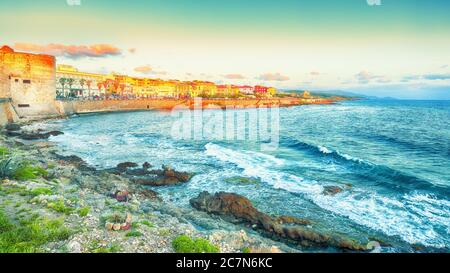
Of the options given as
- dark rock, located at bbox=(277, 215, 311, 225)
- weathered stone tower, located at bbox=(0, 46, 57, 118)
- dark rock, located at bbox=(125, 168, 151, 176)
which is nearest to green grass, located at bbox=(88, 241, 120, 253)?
dark rock, located at bbox=(277, 215, 311, 225)

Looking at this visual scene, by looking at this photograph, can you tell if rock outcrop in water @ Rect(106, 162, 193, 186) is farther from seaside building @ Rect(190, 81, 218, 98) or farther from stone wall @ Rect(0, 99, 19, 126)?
seaside building @ Rect(190, 81, 218, 98)

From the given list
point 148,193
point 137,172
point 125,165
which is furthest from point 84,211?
point 125,165

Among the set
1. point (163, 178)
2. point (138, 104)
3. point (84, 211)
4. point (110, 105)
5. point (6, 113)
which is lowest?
point (163, 178)

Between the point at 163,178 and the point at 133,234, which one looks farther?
the point at 163,178

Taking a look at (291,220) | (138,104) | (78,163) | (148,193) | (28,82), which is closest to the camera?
(291,220)

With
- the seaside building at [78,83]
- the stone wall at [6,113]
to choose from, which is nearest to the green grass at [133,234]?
the stone wall at [6,113]

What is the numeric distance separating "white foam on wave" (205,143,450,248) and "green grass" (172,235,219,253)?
628 cm

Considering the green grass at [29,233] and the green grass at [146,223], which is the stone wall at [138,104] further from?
the green grass at [146,223]

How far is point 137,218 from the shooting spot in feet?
30.7

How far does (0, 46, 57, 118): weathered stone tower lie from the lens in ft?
135

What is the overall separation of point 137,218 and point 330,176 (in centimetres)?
1196

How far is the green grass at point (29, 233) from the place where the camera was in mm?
6711

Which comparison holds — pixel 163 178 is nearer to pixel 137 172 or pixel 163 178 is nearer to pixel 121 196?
pixel 137 172

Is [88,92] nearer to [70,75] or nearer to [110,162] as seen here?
[70,75]
